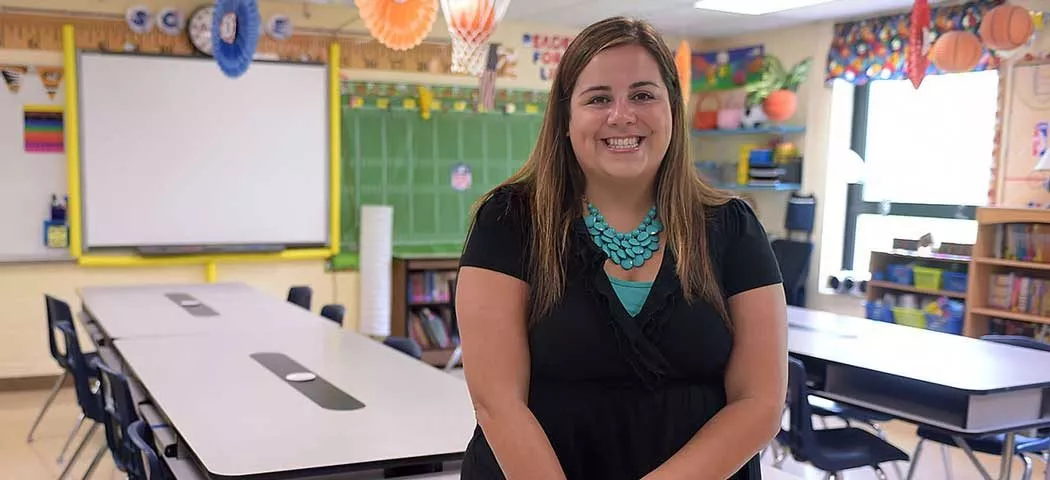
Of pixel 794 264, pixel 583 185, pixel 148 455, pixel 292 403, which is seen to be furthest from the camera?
pixel 794 264

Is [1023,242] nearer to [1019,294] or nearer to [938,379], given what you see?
[1019,294]

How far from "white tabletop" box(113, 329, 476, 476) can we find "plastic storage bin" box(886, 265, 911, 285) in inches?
148

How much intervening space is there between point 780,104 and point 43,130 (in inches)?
196

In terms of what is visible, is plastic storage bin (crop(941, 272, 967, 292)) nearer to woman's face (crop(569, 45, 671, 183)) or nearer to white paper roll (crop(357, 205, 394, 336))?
white paper roll (crop(357, 205, 394, 336))

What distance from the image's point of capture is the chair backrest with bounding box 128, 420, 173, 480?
2.42 metres

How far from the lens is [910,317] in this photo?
19.5 feet

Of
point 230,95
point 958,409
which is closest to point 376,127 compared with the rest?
point 230,95

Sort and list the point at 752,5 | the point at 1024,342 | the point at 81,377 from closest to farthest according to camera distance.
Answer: the point at 81,377, the point at 1024,342, the point at 752,5

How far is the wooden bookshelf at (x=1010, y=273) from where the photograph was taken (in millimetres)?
5234

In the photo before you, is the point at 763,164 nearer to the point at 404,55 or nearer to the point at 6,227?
the point at 404,55

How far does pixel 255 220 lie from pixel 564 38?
2.79 metres

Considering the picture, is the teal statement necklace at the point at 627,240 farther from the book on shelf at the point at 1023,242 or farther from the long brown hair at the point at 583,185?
the book on shelf at the point at 1023,242

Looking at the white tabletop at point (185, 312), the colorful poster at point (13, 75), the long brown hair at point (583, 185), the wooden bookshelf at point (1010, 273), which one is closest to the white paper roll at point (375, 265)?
the white tabletop at point (185, 312)

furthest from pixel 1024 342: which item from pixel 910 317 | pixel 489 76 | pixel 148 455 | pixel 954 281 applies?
pixel 148 455
